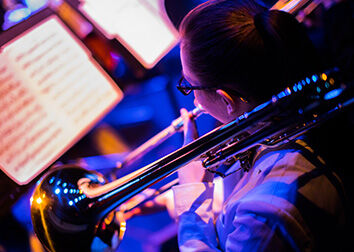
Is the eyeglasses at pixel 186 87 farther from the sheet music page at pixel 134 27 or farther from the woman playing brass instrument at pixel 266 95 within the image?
the sheet music page at pixel 134 27

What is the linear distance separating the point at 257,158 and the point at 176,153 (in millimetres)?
307

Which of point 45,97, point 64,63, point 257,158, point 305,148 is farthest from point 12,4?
point 305,148

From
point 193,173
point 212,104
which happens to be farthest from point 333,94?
point 193,173

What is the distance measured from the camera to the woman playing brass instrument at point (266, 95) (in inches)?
24.6

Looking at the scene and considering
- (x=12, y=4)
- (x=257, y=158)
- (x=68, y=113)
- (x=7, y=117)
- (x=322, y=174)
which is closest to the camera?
(x=322, y=174)

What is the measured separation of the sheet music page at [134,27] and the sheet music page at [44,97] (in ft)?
0.83

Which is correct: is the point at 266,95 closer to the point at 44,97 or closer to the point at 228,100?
the point at 228,100

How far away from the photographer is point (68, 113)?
1153mm

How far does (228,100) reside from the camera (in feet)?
2.51

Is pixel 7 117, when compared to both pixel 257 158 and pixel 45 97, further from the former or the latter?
pixel 257 158

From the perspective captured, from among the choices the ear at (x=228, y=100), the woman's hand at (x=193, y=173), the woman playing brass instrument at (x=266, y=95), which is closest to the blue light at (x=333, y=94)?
the woman playing brass instrument at (x=266, y=95)

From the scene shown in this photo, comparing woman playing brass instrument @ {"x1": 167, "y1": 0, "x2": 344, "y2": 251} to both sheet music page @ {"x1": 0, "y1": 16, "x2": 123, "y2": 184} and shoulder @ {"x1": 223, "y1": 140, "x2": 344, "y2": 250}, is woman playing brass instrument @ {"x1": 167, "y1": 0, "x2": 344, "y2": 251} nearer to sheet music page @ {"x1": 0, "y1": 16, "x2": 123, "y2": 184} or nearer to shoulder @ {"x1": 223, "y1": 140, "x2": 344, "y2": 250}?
shoulder @ {"x1": 223, "y1": 140, "x2": 344, "y2": 250}

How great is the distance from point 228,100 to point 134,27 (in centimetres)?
98

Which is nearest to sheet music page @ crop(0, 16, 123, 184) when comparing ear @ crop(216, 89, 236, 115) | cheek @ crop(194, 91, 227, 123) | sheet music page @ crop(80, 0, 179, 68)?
sheet music page @ crop(80, 0, 179, 68)
